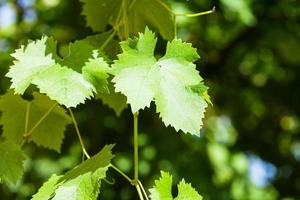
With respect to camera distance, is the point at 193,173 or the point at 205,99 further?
the point at 193,173

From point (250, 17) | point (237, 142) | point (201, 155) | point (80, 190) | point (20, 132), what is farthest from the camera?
point (237, 142)

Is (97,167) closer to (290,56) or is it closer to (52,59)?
(52,59)

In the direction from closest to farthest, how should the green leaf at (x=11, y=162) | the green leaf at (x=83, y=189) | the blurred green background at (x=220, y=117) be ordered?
1. the green leaf at (x=83, y=189)
2. the green leaf at (x=11, y=162)
3. the blurred green background at (x=220, y=117)

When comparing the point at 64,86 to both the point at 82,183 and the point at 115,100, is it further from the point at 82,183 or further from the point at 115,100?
the point at 115,100

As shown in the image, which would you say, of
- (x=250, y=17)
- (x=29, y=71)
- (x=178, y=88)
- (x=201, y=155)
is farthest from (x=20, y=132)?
(x=201, y=155)

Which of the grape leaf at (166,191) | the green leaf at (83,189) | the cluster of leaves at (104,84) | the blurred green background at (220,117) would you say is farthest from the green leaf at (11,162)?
the blurred green background at (220,117)

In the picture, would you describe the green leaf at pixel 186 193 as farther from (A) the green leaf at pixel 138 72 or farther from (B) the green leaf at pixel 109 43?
(B) the green leaf at pixel 109 43

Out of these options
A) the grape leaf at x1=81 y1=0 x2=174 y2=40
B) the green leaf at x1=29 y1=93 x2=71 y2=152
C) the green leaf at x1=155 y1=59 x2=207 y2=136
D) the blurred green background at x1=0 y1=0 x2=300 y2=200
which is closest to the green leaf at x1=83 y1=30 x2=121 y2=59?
the grape leaf at x1=81 y1=0 x2=174 y2=40

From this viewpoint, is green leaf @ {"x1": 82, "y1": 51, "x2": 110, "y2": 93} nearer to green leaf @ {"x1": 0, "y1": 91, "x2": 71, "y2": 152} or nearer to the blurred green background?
green leaf @ {"x1": 0, "y1": 91, "x2": 71, "y2": 152}

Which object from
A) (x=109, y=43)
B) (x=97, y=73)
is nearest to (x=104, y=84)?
(x=97, y=73)
